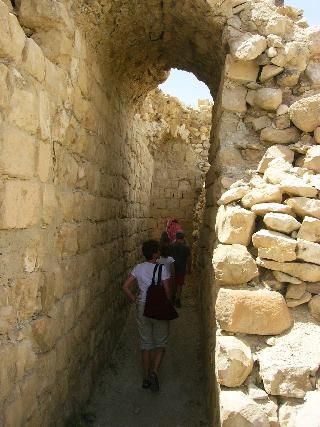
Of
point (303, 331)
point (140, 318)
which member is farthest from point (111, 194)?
point (303, 331)

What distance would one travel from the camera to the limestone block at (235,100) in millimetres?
3609

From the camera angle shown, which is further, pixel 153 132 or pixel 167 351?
pixel 153 132

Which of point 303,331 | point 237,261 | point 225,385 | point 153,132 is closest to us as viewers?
point 225,385

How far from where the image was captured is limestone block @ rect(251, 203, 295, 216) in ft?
8.25

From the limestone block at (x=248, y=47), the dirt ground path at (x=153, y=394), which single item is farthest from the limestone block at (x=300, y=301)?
the limestone block at (x=248, y=47)

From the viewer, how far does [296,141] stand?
3.39 m

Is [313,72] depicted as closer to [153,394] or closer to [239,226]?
[239,226]

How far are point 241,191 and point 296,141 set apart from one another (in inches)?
36.8

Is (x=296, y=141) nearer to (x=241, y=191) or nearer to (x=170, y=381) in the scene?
(x=241, y=191)

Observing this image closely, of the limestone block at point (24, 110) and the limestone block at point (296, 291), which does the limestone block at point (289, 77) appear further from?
the limestone block at point (24, 110)

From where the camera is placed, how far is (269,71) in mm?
3525

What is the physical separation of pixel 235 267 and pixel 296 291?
1.27 feet

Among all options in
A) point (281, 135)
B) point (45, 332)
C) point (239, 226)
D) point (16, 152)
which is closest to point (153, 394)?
point (45, 332)

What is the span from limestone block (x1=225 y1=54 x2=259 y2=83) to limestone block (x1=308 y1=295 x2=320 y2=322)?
215 cm
